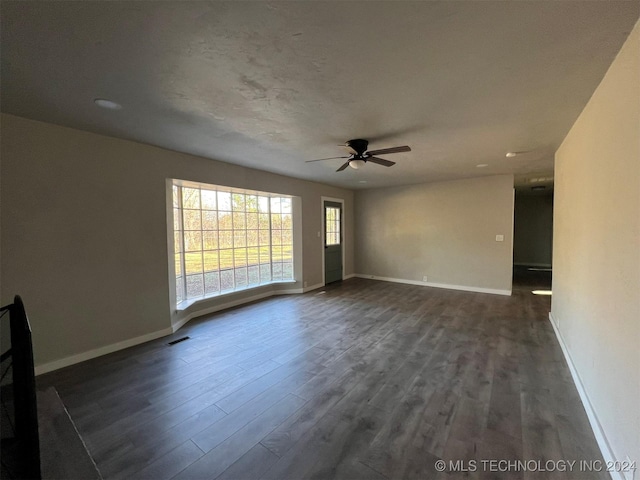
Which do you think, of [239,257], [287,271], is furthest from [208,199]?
[287,271]

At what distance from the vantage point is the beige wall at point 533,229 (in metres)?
9.05

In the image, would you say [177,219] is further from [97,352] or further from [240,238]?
[97,352]

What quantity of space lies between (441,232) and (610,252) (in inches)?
185

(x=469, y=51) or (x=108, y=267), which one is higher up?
(x=469, y=51)

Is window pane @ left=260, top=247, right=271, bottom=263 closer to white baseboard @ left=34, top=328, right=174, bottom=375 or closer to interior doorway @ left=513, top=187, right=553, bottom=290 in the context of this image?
white baseboard @ left=34, top=328, right=174, bottom=375

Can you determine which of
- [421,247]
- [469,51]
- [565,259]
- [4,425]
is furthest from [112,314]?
[421,247]

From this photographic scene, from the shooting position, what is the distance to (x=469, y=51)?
157cm

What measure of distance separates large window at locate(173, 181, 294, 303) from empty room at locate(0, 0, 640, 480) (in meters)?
0.06

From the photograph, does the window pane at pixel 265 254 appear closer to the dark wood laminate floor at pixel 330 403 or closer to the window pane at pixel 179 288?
the window pane at pixel 179 288

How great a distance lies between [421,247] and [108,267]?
6.13 metres

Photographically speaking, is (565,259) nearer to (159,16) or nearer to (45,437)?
(159,16)

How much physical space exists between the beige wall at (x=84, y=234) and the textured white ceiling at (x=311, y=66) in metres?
0.30

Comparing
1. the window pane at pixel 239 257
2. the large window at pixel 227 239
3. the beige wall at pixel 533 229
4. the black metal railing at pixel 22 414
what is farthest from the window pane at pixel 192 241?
the beige wall at pixel 533 229

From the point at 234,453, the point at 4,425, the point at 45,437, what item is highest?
the point at 4,425
